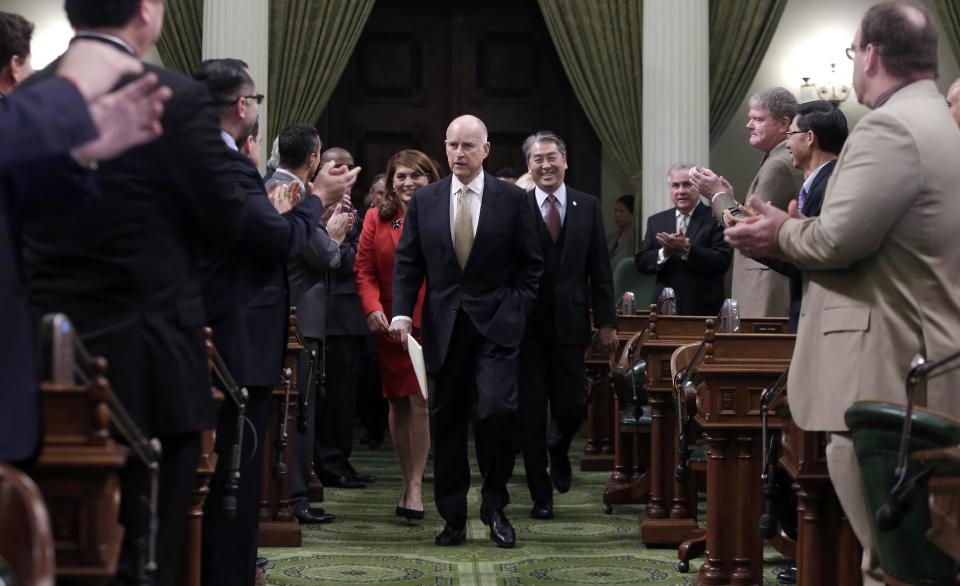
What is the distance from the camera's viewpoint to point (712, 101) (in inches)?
446

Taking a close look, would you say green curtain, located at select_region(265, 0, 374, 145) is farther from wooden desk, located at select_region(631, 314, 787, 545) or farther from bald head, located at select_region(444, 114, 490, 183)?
wooden desk, located at select_region(631, 314, 787, 545)

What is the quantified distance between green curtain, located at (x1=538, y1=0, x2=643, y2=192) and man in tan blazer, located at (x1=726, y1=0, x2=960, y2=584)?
7.86 meters

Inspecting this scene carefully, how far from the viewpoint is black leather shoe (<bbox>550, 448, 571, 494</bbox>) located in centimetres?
718

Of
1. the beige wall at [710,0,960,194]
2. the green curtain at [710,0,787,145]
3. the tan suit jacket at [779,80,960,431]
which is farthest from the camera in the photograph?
the beige wall at [710,0,960,194]

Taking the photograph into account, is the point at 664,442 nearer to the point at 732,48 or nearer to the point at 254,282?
the point at 254,282

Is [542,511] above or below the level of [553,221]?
below

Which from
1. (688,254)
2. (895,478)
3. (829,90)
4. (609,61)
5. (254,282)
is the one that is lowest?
(895,478)

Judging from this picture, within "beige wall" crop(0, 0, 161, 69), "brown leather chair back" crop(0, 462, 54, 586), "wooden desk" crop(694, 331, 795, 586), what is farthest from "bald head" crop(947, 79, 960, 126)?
"beige wall" crop(0, 0, 161, 69)

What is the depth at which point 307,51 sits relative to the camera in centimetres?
1123

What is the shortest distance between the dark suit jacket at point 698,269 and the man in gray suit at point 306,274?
72.7 inches

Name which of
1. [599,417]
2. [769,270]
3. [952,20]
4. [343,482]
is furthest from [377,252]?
[952,20]

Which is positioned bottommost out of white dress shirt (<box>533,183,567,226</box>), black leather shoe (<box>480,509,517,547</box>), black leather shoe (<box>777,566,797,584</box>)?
black leather shoe (<box>777,566,797,584</box>)

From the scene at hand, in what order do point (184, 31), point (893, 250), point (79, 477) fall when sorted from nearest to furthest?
point (79, 477) < point (893, 250) < point (184, 31)

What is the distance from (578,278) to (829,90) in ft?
17.8
